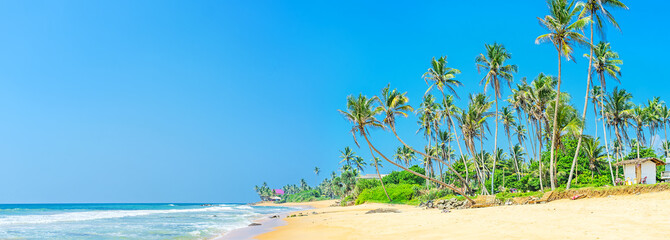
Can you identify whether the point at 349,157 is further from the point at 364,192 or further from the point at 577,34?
the point at 577,34

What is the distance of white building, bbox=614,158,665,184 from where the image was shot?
92.1 ft

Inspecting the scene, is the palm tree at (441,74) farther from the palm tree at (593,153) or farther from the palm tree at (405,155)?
the palm tree at (405,155)

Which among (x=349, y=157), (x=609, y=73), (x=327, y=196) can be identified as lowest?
(x=327, y=196)

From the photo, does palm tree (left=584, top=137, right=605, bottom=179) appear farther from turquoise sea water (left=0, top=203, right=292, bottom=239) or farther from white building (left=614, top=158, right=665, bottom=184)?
turquoise sea water (left=0, top=203, right=292, bottom=239)

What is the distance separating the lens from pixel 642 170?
28.5 m

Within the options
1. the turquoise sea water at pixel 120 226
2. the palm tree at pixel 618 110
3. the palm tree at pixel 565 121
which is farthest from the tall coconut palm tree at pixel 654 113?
the turquoise sea water at pixel 120 226

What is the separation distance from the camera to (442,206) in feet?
87.8

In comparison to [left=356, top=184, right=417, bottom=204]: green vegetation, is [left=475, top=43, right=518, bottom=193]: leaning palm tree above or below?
above

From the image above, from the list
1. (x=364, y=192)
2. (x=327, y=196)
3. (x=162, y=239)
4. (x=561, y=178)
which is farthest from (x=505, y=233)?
(x=327, y=196)

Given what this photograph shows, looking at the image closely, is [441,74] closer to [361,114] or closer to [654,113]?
[361,114]

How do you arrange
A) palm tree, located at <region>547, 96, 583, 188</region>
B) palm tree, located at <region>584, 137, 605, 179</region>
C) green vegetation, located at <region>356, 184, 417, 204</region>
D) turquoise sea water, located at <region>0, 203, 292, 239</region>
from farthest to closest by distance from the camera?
green vegetation, located at <region>356, 184, 417, 204</region>, palm tree, located at <region>584, 137, 605, 179</region>, palm tree, located at <region>547, 96, 583, 188</region>, turquoise sea water, located at <region>0, 203, 292, 239</region>

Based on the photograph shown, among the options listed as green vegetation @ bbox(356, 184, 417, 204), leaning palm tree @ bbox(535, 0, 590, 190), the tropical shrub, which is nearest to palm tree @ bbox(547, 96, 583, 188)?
leaning palm tree @ bbox(535, 0, 590, 190)

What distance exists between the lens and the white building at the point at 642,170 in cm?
2808

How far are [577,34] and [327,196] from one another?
98655 mm
